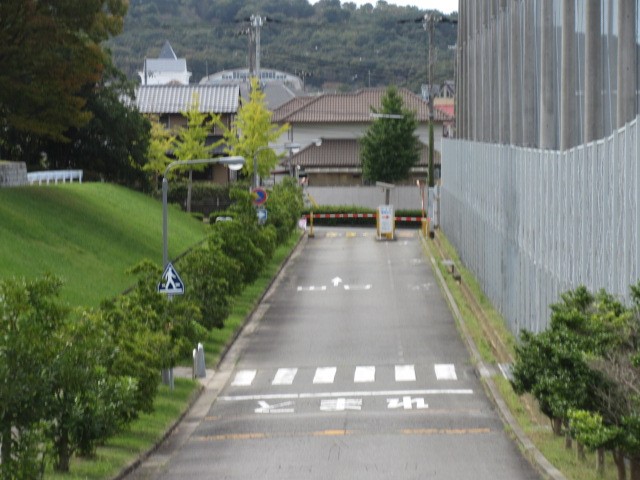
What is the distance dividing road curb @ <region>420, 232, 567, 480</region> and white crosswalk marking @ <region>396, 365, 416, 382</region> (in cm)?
167

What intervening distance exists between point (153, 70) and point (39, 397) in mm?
166276

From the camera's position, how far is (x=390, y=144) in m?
102

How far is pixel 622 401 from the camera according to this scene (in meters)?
18.0

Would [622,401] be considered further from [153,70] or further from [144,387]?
[153,70]

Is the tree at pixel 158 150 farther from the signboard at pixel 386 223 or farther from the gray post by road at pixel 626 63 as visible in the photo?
the gray post by road at pixel 626 63

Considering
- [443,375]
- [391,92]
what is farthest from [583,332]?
[391,92]

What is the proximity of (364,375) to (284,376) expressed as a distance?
214 cm

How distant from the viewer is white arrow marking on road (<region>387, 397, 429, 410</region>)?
30.5 m

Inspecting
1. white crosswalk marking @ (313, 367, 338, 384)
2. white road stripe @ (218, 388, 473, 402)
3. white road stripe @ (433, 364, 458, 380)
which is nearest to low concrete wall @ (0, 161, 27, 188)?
white crosswalk marking @ (313, 367, 338, 384)

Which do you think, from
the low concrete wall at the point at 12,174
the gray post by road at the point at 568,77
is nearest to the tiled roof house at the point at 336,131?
the low concrete wall at the point at 12,174

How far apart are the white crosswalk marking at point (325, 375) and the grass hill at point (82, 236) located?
28.6ft

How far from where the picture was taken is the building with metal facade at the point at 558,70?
87.6 ft

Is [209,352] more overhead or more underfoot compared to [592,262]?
more underfoot

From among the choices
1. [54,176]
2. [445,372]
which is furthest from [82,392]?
[54,176]
